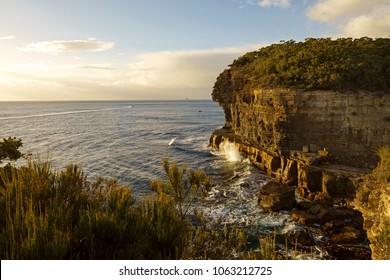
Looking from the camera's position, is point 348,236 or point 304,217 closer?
point 348,236

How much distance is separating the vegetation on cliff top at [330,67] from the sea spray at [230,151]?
1166cm

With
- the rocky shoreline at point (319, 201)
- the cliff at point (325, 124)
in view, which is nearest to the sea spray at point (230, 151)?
the cliff at point (325, 124)

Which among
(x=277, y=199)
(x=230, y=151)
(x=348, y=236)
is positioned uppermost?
(x=230, y=151)

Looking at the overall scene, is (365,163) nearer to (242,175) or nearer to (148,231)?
(242,175)

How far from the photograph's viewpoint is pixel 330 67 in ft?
112

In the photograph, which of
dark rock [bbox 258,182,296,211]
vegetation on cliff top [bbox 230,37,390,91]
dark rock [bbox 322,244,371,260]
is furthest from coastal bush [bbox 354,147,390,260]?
vegetation on cliff top [bbox 230,37,390,91]

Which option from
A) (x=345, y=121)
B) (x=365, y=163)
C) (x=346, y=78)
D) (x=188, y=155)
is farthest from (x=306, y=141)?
(x=188, y=155)

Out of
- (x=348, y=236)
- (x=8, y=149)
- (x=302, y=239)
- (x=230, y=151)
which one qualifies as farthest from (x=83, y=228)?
(x=230, y=151)

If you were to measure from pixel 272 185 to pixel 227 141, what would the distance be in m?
23.0

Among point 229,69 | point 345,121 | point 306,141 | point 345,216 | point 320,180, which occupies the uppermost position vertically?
point 229,69

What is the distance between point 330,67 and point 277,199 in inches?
761

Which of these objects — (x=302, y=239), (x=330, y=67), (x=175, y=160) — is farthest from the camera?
(x=175, y=160)

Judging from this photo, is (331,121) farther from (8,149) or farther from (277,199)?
(8,149)

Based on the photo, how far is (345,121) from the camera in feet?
98.6
